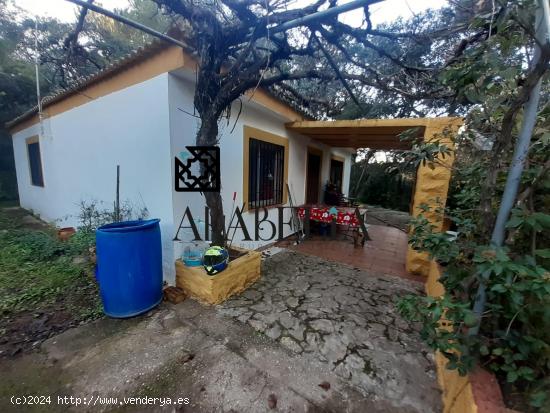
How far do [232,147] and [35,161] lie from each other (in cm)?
715

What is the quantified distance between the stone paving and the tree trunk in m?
0.92

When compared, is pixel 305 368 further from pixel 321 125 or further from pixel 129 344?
pixel 321 125

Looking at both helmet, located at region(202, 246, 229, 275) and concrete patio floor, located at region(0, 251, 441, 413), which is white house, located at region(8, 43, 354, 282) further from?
concrete patio floor, located at region(0, 251, 441, 413)

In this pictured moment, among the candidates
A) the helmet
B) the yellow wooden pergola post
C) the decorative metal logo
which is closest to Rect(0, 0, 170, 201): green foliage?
the decorative metal logo

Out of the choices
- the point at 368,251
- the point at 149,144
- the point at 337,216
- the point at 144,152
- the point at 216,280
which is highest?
the point at 149,144

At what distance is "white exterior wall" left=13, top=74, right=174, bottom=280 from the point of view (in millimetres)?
3266

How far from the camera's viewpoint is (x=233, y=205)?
14.7 feet

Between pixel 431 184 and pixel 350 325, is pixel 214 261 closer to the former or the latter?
pixel 350 325

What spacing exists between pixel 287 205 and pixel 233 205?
6.93 feet

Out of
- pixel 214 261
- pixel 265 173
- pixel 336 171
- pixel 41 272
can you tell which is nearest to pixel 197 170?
pixel 214 261

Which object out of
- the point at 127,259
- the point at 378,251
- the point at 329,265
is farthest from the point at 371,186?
the point at 127,259

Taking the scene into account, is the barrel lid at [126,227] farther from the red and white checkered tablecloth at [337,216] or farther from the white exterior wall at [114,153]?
the red and white checkered tablecloth at [337,216]

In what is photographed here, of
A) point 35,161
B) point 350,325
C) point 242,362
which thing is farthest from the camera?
point 35,161

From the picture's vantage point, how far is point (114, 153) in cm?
396
